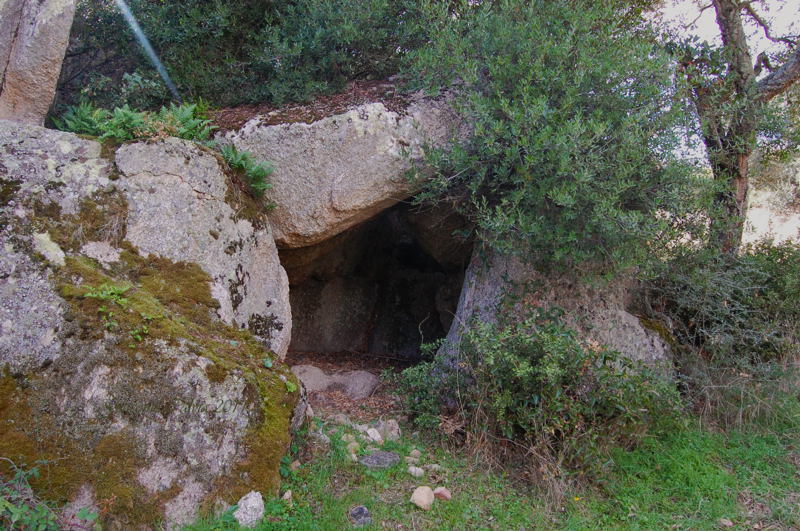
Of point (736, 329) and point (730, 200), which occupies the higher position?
point (730, 200)

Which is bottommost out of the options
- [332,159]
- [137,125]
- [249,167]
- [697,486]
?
[697,486]

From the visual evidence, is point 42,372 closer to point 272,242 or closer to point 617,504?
point 272,242

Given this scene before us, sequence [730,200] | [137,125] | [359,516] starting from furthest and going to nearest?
[730,200] < [137,125] < [359,516]

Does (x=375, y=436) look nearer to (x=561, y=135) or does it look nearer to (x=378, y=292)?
(x=561, y=135)

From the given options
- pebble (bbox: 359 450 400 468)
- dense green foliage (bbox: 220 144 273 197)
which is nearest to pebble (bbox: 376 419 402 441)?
pebble (bbox: 359 450 400 468)

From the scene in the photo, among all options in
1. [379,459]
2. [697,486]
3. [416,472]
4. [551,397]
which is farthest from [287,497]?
[697,486]

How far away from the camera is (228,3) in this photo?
698 centimetres

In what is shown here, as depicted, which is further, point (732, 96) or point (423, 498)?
point (732, 96)

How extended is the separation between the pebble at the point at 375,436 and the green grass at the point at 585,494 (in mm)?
122

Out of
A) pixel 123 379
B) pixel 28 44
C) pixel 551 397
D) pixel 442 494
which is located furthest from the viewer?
pixel 28 44

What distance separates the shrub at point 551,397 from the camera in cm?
449

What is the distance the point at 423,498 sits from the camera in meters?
3.96

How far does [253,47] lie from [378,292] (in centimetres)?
506

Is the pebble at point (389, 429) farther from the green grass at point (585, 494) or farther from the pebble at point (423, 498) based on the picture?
the pebble at point (423, 498)
